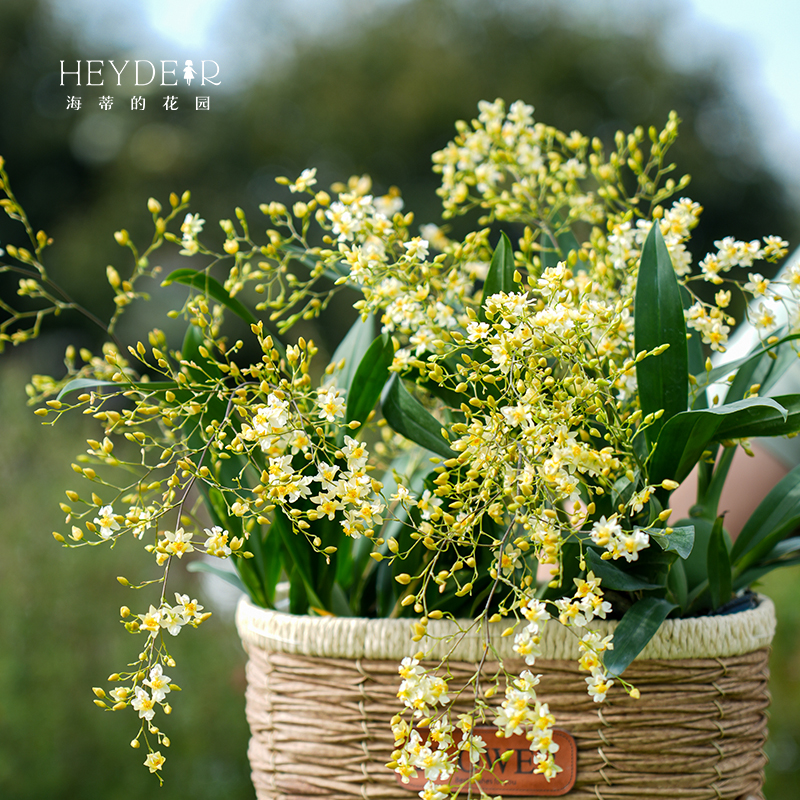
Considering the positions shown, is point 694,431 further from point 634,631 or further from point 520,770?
point 520,770

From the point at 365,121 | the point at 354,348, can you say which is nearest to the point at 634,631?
the point at 354,348

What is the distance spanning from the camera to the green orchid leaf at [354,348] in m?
0.53

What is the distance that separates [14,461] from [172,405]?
1.59 metres

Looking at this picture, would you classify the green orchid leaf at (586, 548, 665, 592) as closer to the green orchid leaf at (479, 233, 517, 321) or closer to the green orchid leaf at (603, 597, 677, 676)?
the green orchid leaf at (603, 597, 677, 676)

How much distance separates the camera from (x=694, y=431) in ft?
1.34

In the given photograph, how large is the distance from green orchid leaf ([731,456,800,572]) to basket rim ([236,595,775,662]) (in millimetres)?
36

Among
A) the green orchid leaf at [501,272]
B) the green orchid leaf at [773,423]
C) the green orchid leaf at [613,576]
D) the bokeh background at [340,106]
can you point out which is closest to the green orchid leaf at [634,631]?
the green orchid leaf at [613,576]

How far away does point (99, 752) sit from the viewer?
5.17ft

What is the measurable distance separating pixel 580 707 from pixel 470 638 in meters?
0.08

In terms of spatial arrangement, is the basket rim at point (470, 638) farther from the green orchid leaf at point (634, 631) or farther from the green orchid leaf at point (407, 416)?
the green orchid leaf at point (407, 416)

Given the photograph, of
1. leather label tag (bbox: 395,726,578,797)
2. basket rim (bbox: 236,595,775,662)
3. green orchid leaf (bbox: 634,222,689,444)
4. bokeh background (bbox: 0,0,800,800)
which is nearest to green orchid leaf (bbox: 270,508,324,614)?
basket rim (bbox: 236,595,775,662)

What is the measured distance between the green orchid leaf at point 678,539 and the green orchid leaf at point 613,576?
4 centimetres

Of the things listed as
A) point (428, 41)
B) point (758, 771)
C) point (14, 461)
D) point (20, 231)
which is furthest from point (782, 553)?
point (428, 41)

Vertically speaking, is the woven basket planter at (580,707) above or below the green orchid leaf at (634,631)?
below
